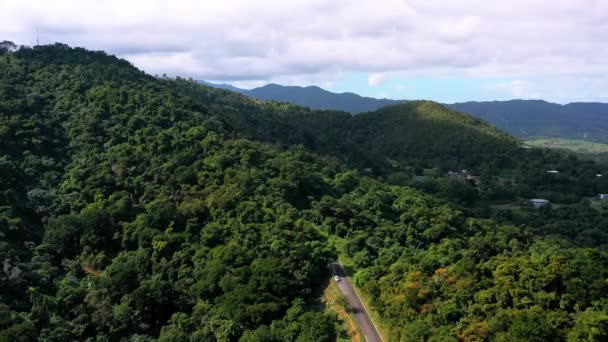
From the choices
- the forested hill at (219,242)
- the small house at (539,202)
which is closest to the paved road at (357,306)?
the forested hill at (219,242)

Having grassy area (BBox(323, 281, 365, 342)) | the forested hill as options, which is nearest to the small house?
the forested hill

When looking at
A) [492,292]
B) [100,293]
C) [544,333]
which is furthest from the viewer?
[100,293]

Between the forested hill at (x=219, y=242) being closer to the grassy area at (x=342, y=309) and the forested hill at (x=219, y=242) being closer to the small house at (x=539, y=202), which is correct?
the grassy area at (x=342, y=309)

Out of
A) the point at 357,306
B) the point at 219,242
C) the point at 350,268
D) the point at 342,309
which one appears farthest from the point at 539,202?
the point at 342,309

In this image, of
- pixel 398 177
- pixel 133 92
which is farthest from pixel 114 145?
pixel 398 177

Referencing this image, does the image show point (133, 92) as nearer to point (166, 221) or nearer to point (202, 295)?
point (166, 221)

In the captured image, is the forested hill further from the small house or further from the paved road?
the small house
